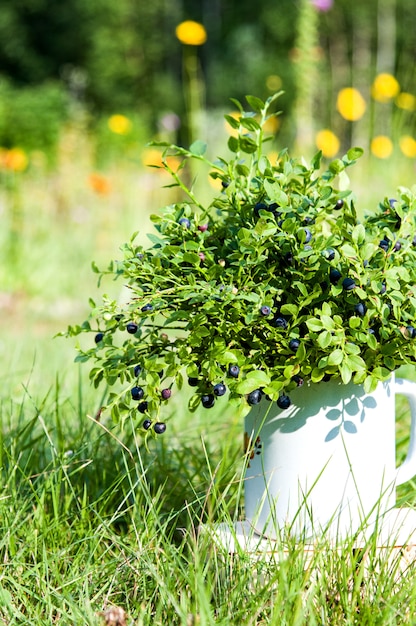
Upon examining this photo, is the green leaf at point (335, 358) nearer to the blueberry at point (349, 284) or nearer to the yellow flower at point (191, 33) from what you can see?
the blueberry at point (349, 284)

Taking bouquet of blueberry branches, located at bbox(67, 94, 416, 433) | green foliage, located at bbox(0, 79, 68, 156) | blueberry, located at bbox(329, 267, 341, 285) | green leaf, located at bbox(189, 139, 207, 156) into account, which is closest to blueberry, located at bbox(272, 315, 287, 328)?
bouquet of blueberry branches, located at bbox(67, 94, 416, 433)

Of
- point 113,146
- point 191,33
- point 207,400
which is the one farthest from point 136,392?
point 113,146

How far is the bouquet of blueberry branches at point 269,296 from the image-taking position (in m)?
1.23

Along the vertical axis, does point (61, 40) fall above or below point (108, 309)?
above

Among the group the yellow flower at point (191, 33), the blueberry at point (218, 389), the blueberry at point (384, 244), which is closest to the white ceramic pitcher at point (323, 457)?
the blueberry at point (218, 389)

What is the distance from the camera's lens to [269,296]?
1.25 meters

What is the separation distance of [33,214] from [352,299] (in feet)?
15.6

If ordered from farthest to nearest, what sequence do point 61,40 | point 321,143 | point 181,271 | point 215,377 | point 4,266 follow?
point 61,40 < point 321,143 < point 4,266 < point 181,271 < point 215,377

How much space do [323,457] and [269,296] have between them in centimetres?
28

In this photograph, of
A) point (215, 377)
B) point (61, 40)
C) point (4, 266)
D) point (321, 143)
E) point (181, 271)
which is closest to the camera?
point (215, 377)

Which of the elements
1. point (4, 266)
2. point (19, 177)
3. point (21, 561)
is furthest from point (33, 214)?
A: point (21, 561)

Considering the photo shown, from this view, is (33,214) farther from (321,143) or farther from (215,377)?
(215,377)

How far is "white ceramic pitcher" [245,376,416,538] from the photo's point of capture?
1291mm

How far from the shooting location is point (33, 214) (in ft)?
18.8
